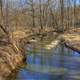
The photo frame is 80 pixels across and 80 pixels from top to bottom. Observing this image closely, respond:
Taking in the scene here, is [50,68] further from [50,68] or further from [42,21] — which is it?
[42,21]

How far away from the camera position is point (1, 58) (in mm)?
19297

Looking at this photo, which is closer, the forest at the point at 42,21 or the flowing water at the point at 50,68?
the flowing water at the point at 50,68

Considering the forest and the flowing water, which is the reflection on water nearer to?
the flowing water

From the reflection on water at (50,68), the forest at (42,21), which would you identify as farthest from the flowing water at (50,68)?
the forest at (42,21)

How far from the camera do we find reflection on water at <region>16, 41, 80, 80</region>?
17541 mm

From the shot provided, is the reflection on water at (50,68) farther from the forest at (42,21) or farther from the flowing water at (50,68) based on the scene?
the forest at (42,21)

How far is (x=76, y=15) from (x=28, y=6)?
54.9 ft

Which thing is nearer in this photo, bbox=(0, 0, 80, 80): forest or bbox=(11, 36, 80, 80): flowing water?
bbox=(11, 36, 80, 80): flowing water

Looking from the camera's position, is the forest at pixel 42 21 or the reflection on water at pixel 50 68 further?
the forest at pixel 42 21

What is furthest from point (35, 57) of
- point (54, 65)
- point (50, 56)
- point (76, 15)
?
point (76, 15)

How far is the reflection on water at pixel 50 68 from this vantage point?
17541 millimetres

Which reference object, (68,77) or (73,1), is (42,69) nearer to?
(68,77)

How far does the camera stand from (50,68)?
20.2m

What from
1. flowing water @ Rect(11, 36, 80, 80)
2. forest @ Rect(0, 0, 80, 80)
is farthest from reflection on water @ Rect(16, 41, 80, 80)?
forest @ Rect(0, 0, 80, 80)
